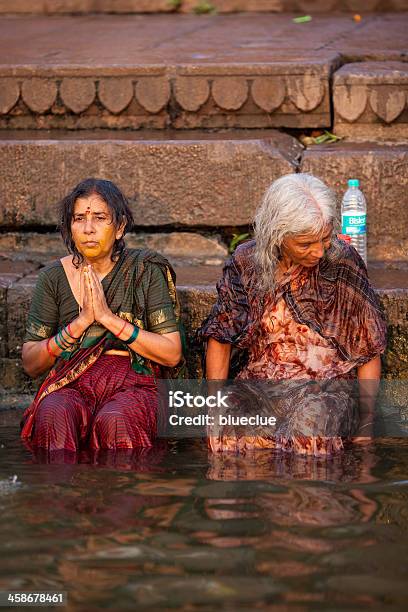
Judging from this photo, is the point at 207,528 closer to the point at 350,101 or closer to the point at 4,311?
the point at 4,311

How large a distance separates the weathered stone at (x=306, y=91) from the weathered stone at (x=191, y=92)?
451 millimetres

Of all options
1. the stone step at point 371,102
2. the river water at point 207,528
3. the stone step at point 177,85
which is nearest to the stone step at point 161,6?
the stone step at point 177,85

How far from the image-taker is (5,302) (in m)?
5.80

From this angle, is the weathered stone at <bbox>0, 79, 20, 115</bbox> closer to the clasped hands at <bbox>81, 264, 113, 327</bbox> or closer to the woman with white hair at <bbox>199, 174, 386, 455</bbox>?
the clasped hands at <bbox>81, 264, 113, 327</bbox>

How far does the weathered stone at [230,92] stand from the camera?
645 cm

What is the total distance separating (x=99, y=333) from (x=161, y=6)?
4.13 meters

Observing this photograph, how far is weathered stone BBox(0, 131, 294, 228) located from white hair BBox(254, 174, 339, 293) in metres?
1.21

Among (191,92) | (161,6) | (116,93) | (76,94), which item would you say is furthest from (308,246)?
(161,6)

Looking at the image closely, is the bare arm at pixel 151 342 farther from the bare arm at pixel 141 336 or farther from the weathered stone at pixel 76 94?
the weathered stone at pixel 76 94

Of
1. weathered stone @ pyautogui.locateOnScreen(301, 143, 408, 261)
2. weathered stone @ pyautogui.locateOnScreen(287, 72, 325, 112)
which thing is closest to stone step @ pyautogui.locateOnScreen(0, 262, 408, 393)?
weathered stone @ pyautogui.locateOnScreen(301, 143, 408, 261)

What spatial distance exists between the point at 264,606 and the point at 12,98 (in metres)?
3.91

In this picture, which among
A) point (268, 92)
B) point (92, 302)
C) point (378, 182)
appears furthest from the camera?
point (268, 92)

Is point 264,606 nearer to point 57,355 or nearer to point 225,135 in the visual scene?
point 57,355

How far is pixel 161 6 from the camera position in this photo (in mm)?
8672
